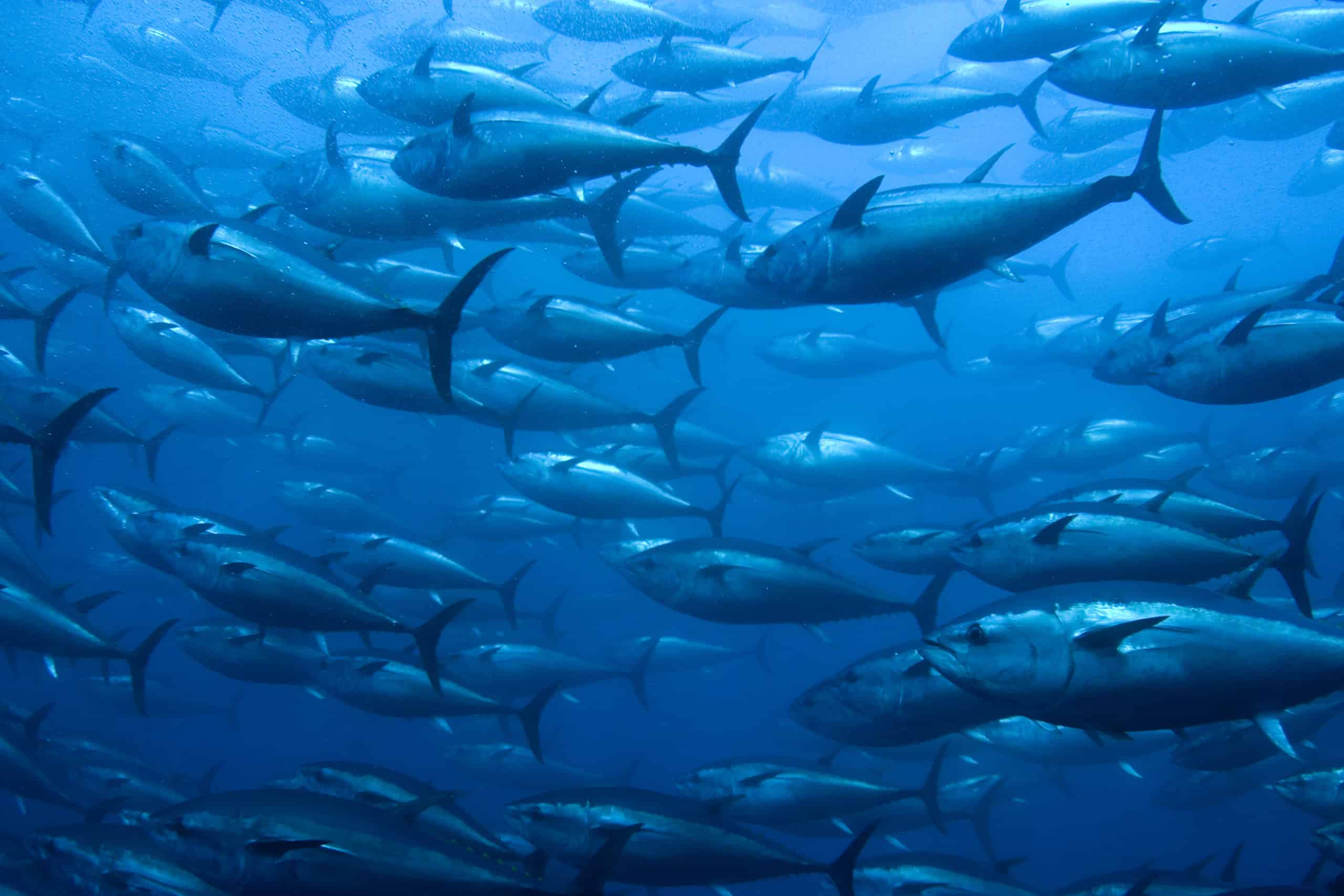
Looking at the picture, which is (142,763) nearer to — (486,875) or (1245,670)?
(486,875)

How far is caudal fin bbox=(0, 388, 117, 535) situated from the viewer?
241 centimetres

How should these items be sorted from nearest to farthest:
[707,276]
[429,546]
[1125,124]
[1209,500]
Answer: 1. [1209,500]
2. [707,276]
3. [429,546]
4. [1125,124]

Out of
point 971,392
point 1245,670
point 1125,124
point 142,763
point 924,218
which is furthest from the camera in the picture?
point 971,392

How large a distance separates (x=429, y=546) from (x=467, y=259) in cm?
1207

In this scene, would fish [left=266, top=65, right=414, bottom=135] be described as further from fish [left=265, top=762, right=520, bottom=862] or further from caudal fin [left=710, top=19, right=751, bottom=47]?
fish [left=265, top=762, right=520, bottom=862]

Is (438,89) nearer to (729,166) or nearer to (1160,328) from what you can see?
(729,166)

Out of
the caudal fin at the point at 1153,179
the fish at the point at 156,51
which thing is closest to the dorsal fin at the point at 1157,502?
the caudal fin at the point at 1153,179

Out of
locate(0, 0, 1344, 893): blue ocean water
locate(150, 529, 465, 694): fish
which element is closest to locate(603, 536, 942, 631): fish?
locate(150, 529, 465, 694): fish

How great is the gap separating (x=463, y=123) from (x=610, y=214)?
3.53ft

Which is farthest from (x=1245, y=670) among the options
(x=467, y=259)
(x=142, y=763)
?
(x=467, y=259)

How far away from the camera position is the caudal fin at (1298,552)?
264 cm

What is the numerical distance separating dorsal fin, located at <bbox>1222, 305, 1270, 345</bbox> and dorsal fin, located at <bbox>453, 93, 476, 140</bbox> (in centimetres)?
352

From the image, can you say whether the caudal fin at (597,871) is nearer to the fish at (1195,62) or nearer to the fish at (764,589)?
the fish at (764,589)

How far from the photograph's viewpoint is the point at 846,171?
27.2 metres
